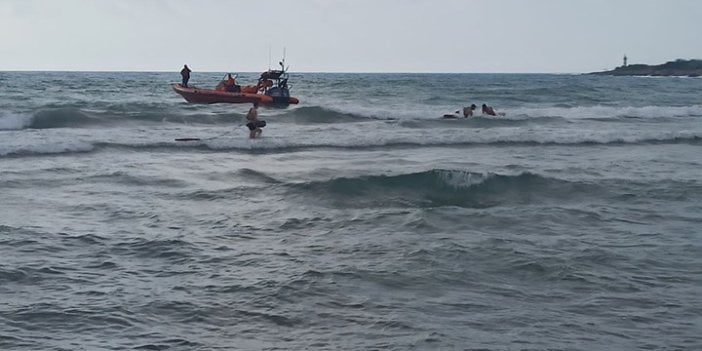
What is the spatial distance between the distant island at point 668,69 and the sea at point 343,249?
Result: 111439 mm

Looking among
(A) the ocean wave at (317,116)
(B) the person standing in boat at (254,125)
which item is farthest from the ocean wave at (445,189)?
(A) the ocean wave at (317,116)

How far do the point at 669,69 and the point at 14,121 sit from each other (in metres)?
119

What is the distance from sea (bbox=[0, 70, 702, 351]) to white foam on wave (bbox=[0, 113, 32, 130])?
5.90 metres

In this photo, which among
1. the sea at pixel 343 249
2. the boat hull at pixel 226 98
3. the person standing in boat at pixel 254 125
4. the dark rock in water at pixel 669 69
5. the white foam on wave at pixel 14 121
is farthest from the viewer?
the dark rock in water at pixel 669 69

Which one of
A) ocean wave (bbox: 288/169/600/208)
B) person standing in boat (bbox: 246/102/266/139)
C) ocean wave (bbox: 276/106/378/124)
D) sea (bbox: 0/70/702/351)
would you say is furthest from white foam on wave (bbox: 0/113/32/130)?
ocean wave (bbox: 288/169/600/208)

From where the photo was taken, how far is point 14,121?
24.6 meters

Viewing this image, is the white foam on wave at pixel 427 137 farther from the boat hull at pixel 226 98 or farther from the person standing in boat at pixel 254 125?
the boat hull at pixel 226 98

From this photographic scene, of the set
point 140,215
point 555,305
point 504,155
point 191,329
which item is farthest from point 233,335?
point 504,155

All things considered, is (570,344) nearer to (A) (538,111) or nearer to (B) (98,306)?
(B) (98,306)

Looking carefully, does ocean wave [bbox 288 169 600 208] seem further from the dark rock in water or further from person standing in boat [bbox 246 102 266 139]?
the dark rock in water

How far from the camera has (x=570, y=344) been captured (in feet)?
19.0

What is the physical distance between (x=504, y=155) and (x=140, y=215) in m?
10.6

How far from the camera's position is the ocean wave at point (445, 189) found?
12.2 m

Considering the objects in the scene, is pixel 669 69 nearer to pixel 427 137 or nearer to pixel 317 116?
pixel 317 116
